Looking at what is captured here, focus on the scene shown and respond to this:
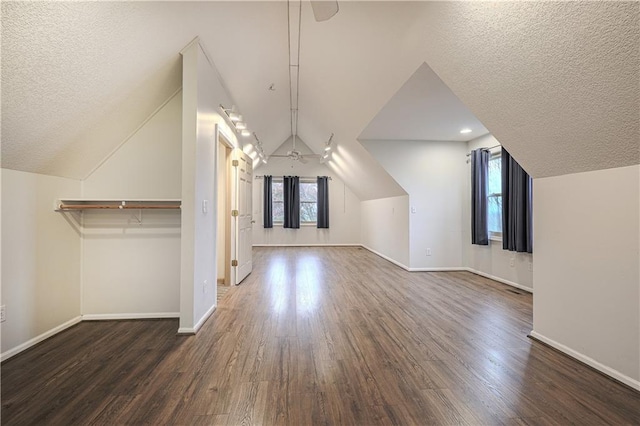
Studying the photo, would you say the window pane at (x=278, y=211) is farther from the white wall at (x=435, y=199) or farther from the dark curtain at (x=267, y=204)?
the white wall at (x=435, y=199)

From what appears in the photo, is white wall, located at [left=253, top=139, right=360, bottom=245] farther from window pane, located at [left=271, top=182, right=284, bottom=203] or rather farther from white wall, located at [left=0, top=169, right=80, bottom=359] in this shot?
white wall, located at [left=0, top=169, right=80, bottom=359]

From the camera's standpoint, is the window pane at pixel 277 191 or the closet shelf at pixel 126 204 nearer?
the closet shelf at pixel 126 204

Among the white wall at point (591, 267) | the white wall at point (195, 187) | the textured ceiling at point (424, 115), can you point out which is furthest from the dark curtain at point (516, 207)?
the white wall at point (195, 187)

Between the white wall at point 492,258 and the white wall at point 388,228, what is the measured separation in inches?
42.1

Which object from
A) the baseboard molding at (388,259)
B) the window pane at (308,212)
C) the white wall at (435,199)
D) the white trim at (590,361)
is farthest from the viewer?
the window pane at (308,212)

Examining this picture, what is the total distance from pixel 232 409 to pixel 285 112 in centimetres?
506

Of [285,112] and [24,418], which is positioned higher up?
[285,112]

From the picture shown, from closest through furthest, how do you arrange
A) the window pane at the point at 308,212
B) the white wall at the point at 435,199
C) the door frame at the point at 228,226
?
the door frame at the point at 228,226 → the white wall at the point at 435,199 → the window pane at the point at 308,212

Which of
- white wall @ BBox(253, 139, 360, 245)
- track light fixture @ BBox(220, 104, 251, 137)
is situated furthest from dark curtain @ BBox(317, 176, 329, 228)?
track light fixture @ BBox(220, 104, 251, 137)

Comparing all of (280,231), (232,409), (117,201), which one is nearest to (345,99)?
(117,201)

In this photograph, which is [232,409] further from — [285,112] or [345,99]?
[285,112]

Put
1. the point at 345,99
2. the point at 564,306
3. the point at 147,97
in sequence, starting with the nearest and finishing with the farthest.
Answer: the point at 564,306
the point at 147,97
the point at 345,99

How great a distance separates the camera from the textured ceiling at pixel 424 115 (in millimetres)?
2879

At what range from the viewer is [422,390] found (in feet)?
5.40
